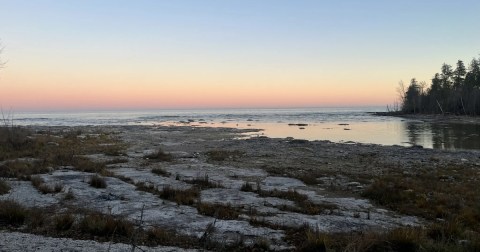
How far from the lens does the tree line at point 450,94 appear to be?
95438 mm

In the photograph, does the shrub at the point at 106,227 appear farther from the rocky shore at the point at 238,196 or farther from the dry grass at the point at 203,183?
the dry grass at the point at 203,183

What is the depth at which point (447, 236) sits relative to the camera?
7875 millimetres

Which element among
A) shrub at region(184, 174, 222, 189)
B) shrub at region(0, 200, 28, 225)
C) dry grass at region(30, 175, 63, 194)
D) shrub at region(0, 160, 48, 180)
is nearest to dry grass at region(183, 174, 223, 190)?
shrub at region(184, 174, 222, 189)

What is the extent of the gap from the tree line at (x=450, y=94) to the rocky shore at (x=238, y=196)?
8457cm

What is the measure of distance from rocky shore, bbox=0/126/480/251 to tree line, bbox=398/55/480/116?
8457 centimetres

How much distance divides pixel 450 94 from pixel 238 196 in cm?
10778

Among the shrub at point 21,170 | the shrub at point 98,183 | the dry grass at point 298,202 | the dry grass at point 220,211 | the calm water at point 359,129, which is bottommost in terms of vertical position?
the calm water at point 359,129

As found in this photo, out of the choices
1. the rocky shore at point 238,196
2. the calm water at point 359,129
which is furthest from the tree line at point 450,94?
the rocky shore at point 238,196

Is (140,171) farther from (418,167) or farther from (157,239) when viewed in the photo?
(418,167)

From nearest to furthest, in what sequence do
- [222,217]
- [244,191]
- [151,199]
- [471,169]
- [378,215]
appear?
[222,217], [378,215], [151,199], [244,191], [471,169]

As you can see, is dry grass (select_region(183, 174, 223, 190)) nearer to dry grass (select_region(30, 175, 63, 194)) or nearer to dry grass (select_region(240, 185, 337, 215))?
dry grass (select_region(240, 185, 337, 215))

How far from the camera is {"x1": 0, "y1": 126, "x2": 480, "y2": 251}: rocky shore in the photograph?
8.15 meters

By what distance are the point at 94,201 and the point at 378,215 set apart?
306 inches

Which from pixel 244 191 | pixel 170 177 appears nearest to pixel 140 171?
pixel 170 177
